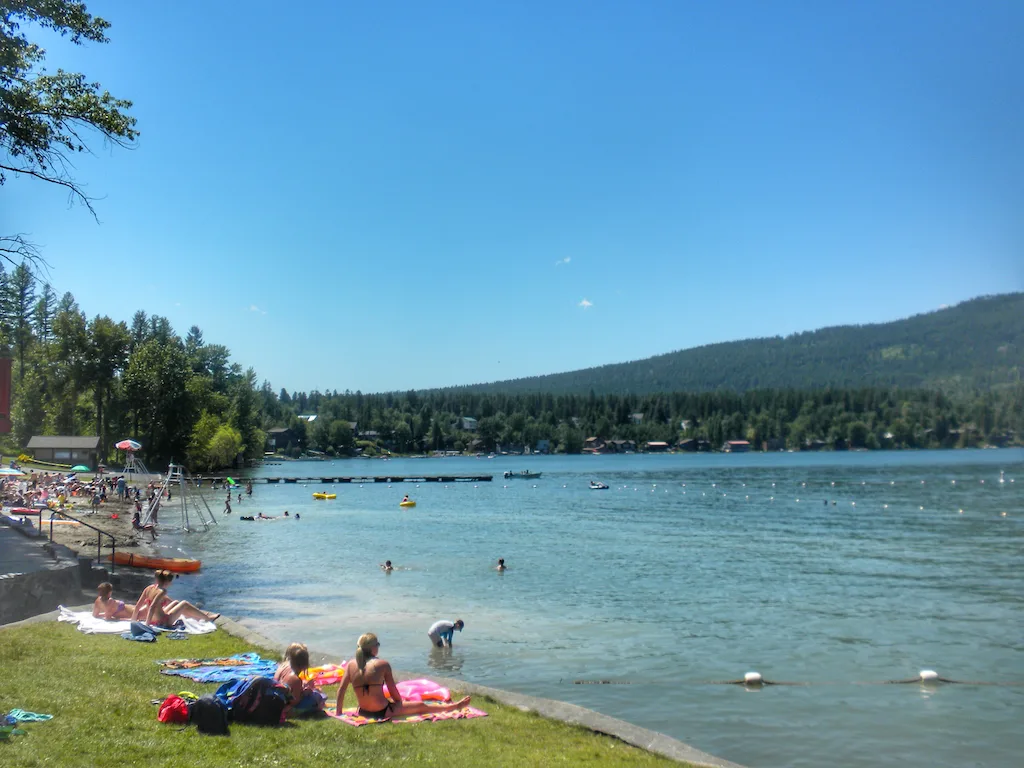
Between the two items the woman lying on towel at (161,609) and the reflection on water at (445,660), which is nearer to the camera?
the woman lying on towel at (161,609)

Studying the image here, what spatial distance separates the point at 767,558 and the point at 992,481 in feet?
204

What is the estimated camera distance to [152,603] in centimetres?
1501

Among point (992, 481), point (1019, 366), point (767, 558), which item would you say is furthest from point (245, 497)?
point (1019, 366)

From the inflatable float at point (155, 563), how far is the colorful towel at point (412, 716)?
18149 mm

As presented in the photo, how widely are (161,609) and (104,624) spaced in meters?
1.34

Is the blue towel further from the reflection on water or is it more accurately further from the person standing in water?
the person standing in water

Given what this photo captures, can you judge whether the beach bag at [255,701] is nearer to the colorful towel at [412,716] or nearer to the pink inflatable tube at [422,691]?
Result: the colorful towel at [412,716]

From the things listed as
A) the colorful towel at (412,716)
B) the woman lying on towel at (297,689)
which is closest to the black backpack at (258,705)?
the woman lying on towel at (297,689)

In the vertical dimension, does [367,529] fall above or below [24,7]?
below

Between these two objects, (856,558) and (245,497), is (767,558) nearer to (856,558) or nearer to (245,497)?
(856,558)

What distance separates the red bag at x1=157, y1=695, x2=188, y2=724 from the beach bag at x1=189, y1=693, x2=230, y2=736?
122 millimetres

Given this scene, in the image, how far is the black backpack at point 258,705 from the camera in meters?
8.54

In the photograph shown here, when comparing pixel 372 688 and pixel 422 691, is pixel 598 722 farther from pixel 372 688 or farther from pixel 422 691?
pixel 372 688

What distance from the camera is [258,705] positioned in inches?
338
